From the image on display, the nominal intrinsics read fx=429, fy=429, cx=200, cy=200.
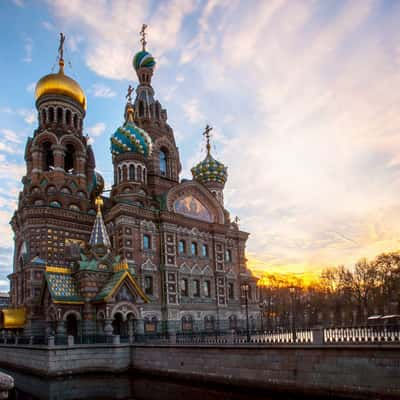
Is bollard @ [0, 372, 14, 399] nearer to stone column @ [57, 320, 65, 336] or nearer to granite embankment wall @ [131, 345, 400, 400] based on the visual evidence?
granite embankment wall @ [131, 345, 400, 400]

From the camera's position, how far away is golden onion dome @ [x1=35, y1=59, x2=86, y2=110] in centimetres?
3478

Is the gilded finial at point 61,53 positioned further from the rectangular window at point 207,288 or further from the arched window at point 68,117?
the rectangular window at point 207,288

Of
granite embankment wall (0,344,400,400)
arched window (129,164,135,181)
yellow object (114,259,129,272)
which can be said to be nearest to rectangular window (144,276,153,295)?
yellow object (114,259,129,272)

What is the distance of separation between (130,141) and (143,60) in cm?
1114

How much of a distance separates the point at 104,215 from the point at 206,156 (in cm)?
1434

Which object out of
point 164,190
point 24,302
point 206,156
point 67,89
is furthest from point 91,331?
point 206,156

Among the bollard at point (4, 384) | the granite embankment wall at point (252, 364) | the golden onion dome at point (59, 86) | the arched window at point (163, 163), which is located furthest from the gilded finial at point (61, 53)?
the bollard at point (4, 384)

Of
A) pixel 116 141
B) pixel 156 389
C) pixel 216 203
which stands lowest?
pixel 156 389

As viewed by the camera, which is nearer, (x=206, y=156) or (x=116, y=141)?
(x=116, y=141)

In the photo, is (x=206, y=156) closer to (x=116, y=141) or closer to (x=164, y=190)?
(x=164, y=190)

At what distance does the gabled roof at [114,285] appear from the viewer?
24859mm

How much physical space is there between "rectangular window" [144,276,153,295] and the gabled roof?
536cm

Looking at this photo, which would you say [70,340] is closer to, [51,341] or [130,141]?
[51,341]

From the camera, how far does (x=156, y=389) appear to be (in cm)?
1905
